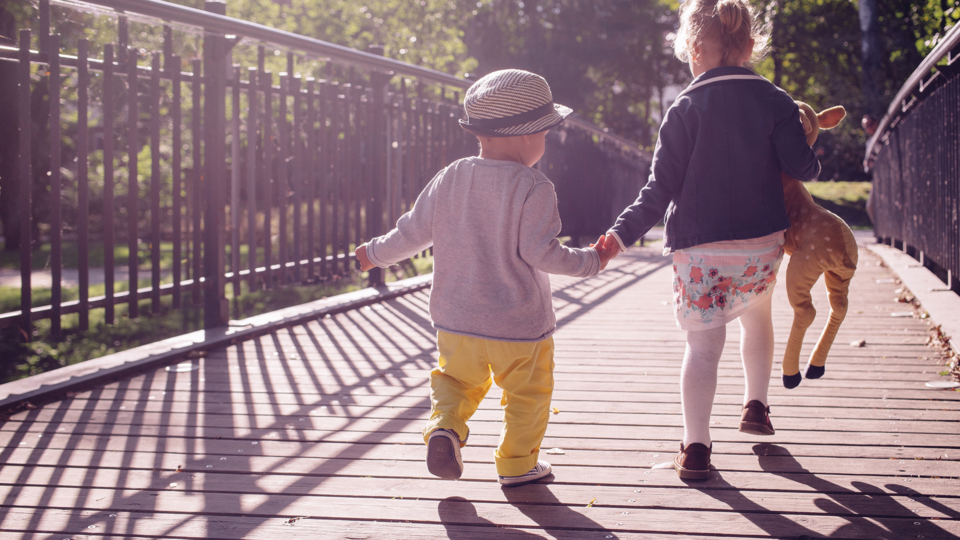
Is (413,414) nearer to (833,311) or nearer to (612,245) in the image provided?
(612,245)

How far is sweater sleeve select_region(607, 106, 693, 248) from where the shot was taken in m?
2.39

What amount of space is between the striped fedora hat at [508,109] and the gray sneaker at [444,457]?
0.88m

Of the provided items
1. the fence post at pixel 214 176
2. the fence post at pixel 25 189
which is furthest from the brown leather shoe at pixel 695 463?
the fence post at pixel 214 176

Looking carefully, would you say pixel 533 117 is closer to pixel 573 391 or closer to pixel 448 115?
pixel 573 391

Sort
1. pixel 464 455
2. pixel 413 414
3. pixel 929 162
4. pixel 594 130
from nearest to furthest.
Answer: pixel 464 455 → pixel 413 414 → pixel 929 162 → pixel 594 130

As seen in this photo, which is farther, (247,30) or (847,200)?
(847,200)

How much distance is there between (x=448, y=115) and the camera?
7.43 m

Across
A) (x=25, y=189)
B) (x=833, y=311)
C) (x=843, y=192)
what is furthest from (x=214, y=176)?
(x=843, y=192)

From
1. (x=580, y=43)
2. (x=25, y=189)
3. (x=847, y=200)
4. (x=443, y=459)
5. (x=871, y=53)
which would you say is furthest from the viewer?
(x=580, y=43)

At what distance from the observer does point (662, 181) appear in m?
2.41

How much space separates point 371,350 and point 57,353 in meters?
4.47

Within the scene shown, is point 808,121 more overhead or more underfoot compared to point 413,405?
more overhead

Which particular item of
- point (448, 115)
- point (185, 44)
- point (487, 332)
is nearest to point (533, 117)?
point (487, 332)

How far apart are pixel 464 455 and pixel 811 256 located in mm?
1271
